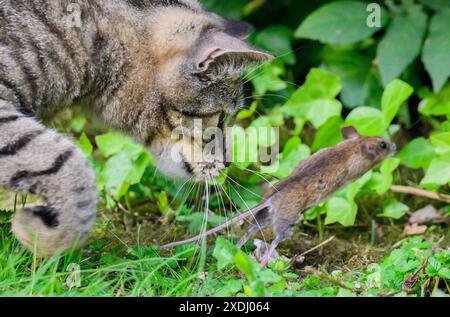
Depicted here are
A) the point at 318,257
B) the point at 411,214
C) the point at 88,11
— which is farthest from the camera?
the point at 411,214

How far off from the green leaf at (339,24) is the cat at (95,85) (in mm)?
1248

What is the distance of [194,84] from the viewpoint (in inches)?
144

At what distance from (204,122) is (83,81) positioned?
62cm

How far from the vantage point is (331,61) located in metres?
5.58

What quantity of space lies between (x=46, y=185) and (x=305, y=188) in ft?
4.21

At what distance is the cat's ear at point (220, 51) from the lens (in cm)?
350

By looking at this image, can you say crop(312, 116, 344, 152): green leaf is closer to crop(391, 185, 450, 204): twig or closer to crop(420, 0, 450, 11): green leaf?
crop(391, 185, 450, 204): twig

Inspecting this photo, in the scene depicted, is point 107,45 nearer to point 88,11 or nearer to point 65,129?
point 88,11

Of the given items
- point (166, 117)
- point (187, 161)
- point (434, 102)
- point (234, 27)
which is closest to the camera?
point (166, 117)

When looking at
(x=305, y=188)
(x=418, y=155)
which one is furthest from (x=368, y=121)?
(x=305, y=188)

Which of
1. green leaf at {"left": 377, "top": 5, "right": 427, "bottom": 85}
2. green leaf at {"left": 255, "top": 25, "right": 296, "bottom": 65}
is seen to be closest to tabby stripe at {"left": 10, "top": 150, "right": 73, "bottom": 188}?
green leaf at {"left": 377, "top": 5, "right": 427, "bottom": 85}

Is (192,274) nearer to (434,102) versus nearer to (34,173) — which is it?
(34,173)

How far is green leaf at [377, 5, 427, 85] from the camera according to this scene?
4945 millimetres
